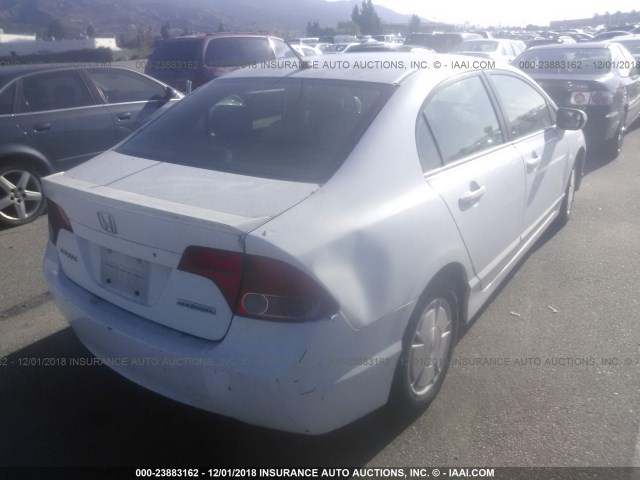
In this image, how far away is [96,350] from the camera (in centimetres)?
275

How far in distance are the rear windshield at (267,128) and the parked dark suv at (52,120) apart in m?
2.53

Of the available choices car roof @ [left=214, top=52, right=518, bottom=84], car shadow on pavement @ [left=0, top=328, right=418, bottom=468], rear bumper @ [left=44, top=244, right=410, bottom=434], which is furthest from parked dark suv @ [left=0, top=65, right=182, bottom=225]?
rear bumper @ [left=44, top=244, right=410, bottom=434]

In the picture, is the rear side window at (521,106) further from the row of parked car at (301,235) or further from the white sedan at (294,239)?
the white sedan at (294,239)

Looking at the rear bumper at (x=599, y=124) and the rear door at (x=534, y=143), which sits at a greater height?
the rear door at (x=534, y=143)

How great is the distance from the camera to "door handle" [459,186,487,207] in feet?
9.76

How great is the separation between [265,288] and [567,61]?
8006 mm

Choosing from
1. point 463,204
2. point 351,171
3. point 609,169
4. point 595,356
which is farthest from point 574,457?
point 609,169

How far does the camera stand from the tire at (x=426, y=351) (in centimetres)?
263

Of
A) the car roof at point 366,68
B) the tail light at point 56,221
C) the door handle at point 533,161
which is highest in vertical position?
the car roof at point 366,68

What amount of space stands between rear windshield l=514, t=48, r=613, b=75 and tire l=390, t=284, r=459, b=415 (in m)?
6.70

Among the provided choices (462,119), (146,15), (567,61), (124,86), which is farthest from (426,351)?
(146,15)

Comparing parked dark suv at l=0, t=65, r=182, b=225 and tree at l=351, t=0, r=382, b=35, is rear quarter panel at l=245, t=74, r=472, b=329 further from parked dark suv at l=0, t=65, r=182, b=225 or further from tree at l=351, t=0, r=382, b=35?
tree at l=351, t=0, r=382, b=35

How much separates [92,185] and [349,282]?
4.25 ft

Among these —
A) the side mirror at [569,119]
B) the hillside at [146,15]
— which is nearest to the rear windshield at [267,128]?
the side mirror at [569,119]
